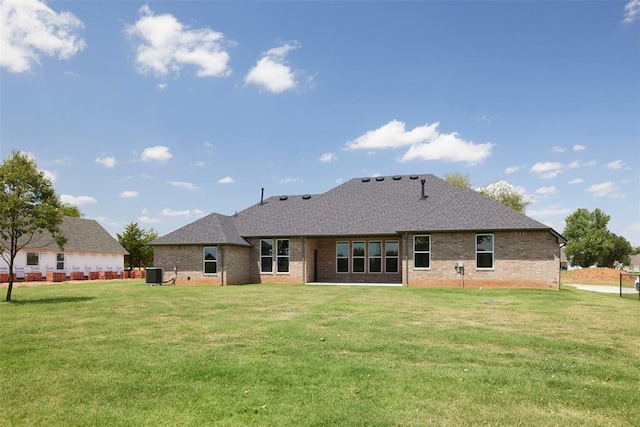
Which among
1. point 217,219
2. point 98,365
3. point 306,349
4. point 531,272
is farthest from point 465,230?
point 98,365

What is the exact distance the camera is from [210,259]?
92.1 feet

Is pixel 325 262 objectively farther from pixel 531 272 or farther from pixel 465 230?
pixel 531 272

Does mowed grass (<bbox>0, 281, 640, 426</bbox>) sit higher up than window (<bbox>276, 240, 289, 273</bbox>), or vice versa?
window (<bbox>276, 240, 289, 273</bbox>)

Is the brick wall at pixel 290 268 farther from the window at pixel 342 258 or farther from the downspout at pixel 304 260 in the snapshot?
the window at pixel 342 258

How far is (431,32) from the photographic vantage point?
1880 cm

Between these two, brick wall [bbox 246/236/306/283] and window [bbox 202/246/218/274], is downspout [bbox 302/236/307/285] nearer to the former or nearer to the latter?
brick wall [bbox 246/236/306/283]

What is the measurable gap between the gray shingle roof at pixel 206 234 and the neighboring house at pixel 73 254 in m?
10.9

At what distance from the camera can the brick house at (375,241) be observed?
951 inches

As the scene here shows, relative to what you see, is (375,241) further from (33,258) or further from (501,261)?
(33,258)

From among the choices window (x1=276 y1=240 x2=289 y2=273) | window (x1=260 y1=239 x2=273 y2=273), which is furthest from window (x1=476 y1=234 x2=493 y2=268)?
window (x1=260 y1=239 x2=273 y2=273)

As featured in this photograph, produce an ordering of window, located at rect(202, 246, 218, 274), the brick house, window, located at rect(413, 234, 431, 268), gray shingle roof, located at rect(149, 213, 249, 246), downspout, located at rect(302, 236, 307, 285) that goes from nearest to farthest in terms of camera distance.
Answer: the brick house
window, located at rect(413, 234, 431, 268)
gray shingle roof, located at rect(149, 213, 249, 246)
window, located at rect(202, 246, 218, 274)
downspout, located at rect(302, 236, 307, 285)

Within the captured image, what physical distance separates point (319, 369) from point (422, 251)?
19.5 metres

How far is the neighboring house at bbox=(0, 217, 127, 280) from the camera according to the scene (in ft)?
117

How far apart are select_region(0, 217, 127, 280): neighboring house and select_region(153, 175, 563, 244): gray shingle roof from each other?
1586cm
